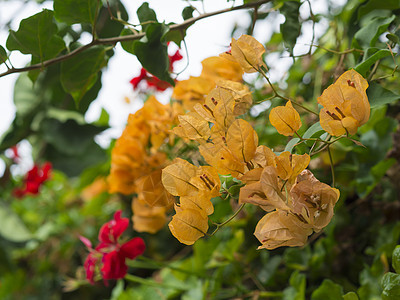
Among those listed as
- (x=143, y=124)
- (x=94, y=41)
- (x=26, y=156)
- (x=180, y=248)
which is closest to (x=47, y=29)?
(x=94, y=41)

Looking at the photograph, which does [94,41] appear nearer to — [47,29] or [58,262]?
[47,29]

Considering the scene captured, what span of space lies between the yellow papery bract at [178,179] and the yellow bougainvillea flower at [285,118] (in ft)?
0.21

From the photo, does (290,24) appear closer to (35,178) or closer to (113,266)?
(113,266)

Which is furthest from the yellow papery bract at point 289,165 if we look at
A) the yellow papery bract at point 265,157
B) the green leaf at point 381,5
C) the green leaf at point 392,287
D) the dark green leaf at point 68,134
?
the dark green leaf at point 68,134

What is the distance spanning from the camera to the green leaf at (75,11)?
1.15 feet

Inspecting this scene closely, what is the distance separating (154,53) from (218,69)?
7 centimetres

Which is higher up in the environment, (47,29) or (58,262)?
(47,29)

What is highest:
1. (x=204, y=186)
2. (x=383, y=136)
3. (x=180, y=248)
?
(x=204, y=186)

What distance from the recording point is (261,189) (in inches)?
8.4

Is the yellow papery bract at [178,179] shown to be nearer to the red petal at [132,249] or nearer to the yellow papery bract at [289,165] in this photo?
the yellow papery bract at [289,165]

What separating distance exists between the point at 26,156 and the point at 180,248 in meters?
0.59

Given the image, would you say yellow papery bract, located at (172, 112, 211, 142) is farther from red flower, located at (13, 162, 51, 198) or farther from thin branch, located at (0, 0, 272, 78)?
red flower, located at (13, 162, 51, 198)

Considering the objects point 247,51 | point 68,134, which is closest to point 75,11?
point 247,51

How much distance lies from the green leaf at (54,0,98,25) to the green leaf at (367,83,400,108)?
25 centimetres
